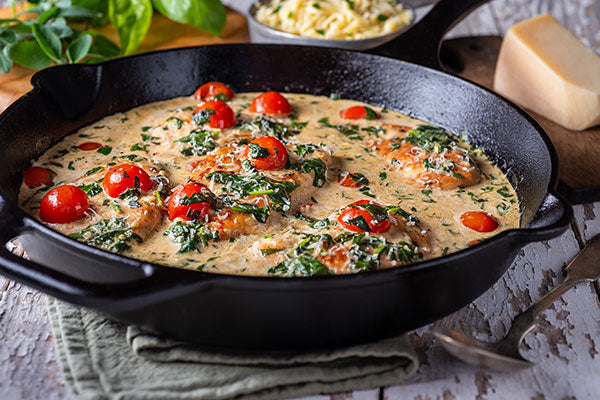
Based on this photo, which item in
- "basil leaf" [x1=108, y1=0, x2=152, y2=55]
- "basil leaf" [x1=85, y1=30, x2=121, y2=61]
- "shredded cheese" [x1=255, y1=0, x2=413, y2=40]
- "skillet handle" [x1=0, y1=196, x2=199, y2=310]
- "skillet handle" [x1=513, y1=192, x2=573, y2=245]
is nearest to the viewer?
"skillet handle" [x1=0, y1=196, x2=199, y2=310]

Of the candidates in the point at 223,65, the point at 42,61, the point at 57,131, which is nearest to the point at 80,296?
the point at 57,131

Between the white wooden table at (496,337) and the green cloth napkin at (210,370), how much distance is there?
0.10 metres

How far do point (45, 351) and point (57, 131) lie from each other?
1.81 meters

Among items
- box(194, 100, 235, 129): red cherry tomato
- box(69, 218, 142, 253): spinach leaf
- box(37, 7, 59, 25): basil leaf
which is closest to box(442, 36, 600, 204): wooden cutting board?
box(194, 100, 235, 129): red cherry tomato

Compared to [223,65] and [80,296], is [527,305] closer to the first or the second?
[80,296]

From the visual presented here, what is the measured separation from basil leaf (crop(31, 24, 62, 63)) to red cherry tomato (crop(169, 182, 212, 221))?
2.29 meters

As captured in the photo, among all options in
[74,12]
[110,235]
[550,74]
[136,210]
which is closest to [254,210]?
[136,210]

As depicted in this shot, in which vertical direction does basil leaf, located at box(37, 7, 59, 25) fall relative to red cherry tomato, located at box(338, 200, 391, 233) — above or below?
below

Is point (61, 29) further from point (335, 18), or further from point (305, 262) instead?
point (305, 262)

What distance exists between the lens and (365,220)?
3660 millimetres

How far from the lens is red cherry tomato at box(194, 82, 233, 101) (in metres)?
5.35

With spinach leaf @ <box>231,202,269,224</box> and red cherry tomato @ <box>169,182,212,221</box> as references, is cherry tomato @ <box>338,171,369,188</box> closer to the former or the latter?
spinach leaf @ <box>231,202,269,224</box>

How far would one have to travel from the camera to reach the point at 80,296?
2818 millimetres

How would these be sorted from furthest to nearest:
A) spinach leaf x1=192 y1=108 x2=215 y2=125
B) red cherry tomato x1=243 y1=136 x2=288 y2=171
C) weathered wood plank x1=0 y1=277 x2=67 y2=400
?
1. spinach leaf x1=192 y1=108 x2=215 y2=125
2. red cherry tomato x1=243 y1=136 x2=288 y2=171
3. weathered wood plank x1=0 y1=277 x2=67 y2=400
